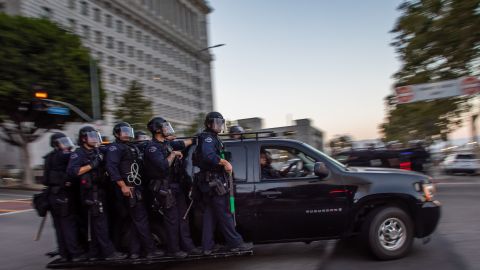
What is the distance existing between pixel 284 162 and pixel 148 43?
68.1 m

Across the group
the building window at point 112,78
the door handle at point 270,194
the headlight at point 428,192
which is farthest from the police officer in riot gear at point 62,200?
the building window at point 112,78

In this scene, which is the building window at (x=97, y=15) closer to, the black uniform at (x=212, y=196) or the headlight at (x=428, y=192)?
the black uniform at (x=212, y=196)

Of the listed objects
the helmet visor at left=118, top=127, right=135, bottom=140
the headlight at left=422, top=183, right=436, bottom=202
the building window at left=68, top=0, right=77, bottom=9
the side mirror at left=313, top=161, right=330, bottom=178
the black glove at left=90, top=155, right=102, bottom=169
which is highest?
the building window at left=68, top=0, right=77, bottom=9

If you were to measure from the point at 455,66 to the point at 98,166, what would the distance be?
18.5m

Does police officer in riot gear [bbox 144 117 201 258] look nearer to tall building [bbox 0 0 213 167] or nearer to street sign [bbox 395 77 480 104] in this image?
street sign [bbox 395 77 480 104]

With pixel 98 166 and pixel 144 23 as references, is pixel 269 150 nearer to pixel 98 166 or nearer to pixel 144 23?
pixel 98 166

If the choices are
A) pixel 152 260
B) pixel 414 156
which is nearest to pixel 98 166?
pixel 152 260

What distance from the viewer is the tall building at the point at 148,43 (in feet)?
166

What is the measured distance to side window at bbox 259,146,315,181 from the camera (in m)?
6.02

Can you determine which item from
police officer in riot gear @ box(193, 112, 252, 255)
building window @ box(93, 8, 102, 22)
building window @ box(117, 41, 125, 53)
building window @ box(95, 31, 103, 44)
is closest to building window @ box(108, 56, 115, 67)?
building window @ box(117, 41, 125, 53)

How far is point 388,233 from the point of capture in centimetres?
575

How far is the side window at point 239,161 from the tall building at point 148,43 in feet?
110

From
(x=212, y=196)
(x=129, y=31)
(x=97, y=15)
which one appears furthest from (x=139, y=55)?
(x=212, y=196)

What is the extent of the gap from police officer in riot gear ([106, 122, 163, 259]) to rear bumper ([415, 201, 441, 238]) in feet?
10.8
